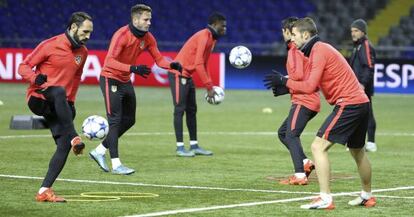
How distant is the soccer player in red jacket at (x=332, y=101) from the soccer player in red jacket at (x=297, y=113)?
2188mm

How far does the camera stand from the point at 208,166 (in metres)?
16.7

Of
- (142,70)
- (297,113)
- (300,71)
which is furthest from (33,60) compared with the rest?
(297,113)

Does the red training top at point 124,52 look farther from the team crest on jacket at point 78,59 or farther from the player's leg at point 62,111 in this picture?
the player's leg at point 62,111

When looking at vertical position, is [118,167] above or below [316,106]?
below

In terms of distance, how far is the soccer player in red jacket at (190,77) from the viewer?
18469mm

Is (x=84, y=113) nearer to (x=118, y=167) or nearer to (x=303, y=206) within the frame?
(x=118, y=167)

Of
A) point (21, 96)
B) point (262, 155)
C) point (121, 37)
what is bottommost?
point (21, 96)

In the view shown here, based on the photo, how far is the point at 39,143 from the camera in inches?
788


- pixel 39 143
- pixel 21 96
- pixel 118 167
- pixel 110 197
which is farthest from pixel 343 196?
pixel 21 96

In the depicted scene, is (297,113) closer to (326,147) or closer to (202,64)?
(326,147)

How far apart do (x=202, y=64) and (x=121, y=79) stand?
8.47 feet

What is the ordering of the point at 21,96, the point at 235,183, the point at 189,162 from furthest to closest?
Answer: the point at 21,96 → the point at 189,162 → the point at 235,183

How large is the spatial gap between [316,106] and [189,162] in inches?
121

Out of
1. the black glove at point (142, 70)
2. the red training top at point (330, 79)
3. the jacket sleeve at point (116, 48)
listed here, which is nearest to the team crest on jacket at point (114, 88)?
the jacket sleeve at point (116, 48)
